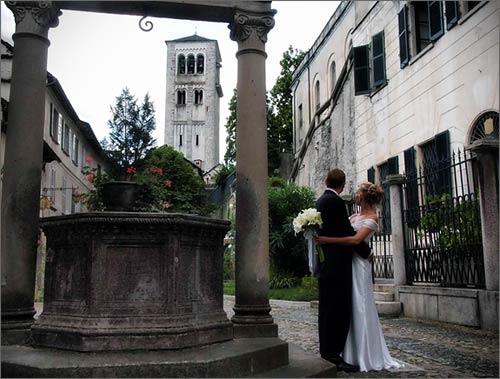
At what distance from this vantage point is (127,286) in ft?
14.7

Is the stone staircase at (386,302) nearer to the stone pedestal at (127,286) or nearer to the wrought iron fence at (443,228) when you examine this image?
the wrought iron fence at (443,228)

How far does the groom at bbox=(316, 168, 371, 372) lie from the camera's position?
4973 millimetres

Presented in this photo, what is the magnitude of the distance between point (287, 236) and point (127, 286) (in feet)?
41.7

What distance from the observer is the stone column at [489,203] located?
24.2ft

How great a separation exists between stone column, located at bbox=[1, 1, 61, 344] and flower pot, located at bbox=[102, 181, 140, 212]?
2.81 ft

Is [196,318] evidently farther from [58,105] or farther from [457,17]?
[58,105]

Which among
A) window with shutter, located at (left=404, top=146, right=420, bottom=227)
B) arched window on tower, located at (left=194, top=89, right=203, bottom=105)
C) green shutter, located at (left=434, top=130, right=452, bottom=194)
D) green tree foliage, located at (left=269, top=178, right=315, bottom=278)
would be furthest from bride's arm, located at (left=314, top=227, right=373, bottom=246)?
arched window on tower, located at (left=194, top=89, right=203, bottom=105)

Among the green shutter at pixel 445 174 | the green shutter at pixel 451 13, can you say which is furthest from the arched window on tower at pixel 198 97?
the green shutter at pixel 445 174

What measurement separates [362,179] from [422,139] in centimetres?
430

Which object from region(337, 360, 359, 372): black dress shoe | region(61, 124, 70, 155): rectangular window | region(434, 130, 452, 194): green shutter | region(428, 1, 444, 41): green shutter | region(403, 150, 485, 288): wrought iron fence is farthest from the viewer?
region(61, 124, 70, 155): rectangular window

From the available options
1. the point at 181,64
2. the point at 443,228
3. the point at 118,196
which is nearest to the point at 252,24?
the point at 118,196

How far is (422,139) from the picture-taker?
13.6 metres

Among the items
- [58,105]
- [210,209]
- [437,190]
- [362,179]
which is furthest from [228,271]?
[210,209]

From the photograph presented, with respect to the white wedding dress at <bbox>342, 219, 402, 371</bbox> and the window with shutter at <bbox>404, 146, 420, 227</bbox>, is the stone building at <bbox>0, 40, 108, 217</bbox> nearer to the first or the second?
the window with shutter at <bbox>404, 146, 420, 227</bbox>
